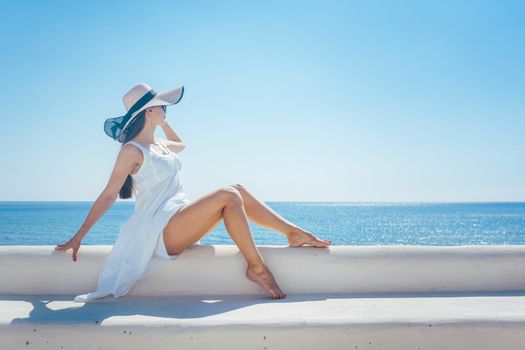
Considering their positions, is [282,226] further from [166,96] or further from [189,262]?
[166,96]

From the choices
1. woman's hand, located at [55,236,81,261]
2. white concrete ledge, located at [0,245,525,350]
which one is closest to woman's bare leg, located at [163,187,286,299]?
white concrete ledge, located at [0,245,525,350]

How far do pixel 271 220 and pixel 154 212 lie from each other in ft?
2.20

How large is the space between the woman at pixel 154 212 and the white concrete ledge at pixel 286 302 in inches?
4.3

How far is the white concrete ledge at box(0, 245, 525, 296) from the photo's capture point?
2729 mm

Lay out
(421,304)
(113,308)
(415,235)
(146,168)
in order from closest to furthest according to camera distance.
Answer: (113,308) → (421,304) → (146,168) → (415,235)

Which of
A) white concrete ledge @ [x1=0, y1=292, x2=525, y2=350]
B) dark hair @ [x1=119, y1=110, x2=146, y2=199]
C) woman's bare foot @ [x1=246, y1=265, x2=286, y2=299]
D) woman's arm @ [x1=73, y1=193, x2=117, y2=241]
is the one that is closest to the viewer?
white concrete ledge @ [x1=0, y1=292, x2=525, y2=350]

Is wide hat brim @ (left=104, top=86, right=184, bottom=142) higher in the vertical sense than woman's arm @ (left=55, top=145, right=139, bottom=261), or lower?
higher

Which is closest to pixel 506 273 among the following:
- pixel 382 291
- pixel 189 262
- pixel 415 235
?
pixel 382 291

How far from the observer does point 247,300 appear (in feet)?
8.33

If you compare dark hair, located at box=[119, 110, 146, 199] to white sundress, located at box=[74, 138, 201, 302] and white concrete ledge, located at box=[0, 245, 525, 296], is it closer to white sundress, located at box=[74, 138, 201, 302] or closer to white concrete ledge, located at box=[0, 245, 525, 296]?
white sundress, located at box=[74, 138, 201, 302]

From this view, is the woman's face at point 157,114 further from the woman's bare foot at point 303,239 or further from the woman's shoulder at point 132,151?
the woman's bare foot at point 303,239

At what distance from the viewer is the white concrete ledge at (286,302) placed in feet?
6.25

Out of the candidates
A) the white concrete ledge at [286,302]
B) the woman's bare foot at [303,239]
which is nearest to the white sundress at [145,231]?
the white concrete ledge at [286,302]

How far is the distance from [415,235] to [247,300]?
32776 mm
